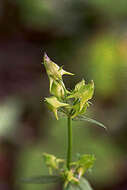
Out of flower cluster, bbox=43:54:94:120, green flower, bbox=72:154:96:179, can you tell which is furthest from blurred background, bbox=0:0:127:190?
flower cluster, bbox=43:54:94:120

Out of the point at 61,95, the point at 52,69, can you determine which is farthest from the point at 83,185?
the point at 52,69

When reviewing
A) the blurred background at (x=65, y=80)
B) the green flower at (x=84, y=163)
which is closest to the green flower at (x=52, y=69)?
the green flower at (x=84, y=163)

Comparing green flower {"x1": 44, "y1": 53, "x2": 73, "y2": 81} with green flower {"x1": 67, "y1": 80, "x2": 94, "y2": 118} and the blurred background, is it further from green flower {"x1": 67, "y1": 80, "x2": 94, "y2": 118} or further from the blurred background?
the blurred background

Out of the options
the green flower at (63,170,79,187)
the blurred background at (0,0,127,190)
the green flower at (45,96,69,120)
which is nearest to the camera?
the green flower at (45,96,69,120)

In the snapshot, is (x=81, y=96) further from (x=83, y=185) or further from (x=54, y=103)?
(x=83, y=185)

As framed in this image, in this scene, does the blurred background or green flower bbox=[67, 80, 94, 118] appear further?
the blurred background

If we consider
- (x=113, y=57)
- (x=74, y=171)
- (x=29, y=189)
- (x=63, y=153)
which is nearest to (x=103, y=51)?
(x=113, y=57)
